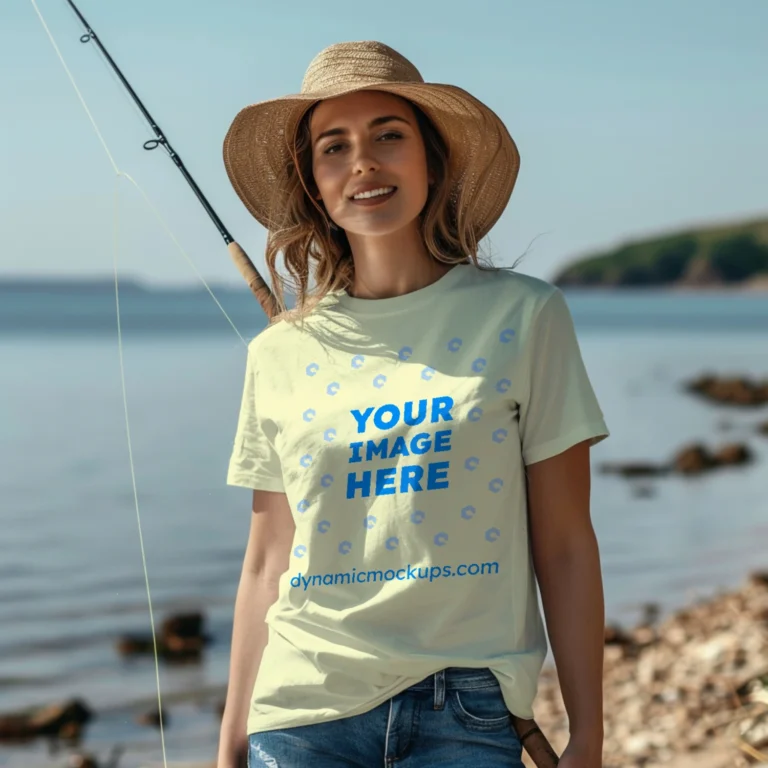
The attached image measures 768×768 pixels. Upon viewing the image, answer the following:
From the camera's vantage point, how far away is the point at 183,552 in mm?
8312

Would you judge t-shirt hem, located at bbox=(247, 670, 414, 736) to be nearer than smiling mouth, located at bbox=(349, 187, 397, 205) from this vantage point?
Yes

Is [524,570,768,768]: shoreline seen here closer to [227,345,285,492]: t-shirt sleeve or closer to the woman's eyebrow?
[227,345,285,492]: t-shirt sleeve

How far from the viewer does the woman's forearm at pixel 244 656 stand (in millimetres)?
2346

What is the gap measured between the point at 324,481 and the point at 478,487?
0.26 metres

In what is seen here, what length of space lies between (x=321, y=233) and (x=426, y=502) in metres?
0.67

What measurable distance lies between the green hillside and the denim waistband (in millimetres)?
60327

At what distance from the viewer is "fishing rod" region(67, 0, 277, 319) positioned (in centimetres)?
264

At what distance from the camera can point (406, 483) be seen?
2.11 metres

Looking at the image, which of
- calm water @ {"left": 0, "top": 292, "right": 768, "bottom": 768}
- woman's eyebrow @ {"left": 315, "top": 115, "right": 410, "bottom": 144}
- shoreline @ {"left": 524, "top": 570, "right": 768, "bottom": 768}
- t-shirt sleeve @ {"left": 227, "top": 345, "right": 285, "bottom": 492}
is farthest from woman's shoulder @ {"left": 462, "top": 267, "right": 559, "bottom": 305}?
calm water @ {"left": 0, "top": 292, "right": 768, "bottom": 768}

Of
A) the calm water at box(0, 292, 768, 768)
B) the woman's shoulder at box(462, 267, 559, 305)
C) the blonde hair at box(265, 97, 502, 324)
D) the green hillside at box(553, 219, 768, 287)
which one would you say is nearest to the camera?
the woman's shoulder at box(462, 267, 559, 305)

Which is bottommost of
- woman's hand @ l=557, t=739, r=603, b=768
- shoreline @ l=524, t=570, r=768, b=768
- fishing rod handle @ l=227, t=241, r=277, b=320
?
shoreline @ l=524, t=570, r=768, b=768

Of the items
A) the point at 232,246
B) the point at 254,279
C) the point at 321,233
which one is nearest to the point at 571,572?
the point at 321,233

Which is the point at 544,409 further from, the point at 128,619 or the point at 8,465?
the point at 8,465

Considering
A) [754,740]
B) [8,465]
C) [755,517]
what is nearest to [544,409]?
[754,740]
